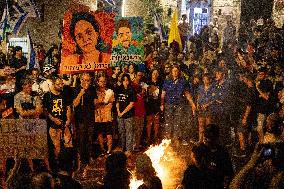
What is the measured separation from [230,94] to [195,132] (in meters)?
1.58

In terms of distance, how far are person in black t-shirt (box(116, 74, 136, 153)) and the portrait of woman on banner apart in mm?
1027

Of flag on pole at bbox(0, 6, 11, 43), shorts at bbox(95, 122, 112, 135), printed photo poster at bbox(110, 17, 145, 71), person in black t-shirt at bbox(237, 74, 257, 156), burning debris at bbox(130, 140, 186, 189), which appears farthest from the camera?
flag on pole at bbox(0, 6, 11, 43)

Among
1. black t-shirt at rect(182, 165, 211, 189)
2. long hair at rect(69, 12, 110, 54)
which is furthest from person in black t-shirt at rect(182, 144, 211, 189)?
long hair at rect(69, 12, 110, 54)

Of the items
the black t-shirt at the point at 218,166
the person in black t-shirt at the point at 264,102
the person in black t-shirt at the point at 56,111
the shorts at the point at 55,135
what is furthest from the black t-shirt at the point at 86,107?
the black t-shirt at the point at 218,166

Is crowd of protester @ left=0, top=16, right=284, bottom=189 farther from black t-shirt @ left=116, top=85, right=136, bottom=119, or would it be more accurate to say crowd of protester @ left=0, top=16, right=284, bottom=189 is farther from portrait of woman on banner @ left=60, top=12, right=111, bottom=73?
portrait of woman on banner @ left=60, top=12, right=111, bottom=73

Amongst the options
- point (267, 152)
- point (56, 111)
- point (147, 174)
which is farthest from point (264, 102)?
point (147, 174)

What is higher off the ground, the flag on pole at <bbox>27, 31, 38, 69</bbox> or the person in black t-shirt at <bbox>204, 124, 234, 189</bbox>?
the flag on pole at <bbox>27, 31, 38, 69</bbox>

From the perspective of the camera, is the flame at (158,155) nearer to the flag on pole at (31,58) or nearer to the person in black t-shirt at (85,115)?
the person in black t-shirt at (85,115)

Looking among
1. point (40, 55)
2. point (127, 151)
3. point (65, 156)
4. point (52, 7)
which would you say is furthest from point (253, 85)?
point (52, 7)

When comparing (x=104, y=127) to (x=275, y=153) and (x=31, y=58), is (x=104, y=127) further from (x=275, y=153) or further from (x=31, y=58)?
(x=275, y=153)

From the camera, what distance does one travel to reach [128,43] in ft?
34.3

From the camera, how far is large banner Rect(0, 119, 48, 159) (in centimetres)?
743

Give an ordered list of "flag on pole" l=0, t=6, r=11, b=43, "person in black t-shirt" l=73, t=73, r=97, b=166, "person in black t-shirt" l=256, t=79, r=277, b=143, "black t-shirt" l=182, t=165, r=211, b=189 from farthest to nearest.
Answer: "flag on pole" l=0, t=6, r=11, b=43 < "person in black t-shirt" l=256, t=79, r=277, b=143 < "person in black t-shirt" l=73, t=73, r=97, b=166 < "black t-shirt" l=182, t=165, r=211, b=189

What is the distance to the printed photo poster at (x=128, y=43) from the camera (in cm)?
1038
